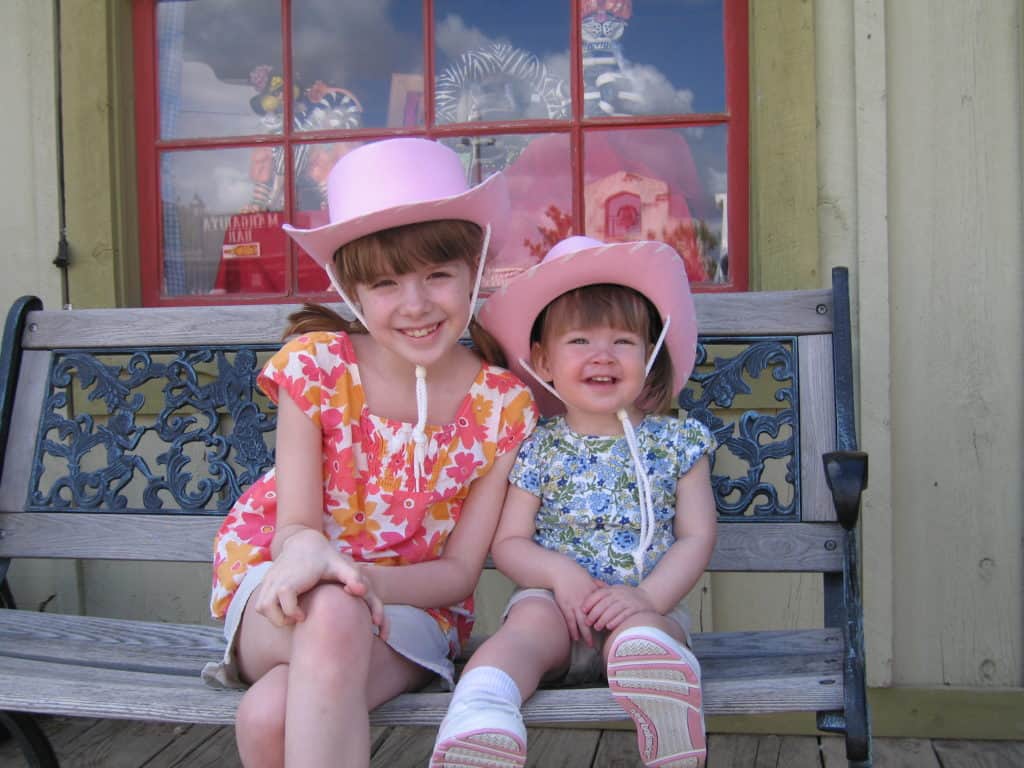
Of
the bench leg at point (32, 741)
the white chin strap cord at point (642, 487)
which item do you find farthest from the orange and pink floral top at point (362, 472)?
the bench leg at point (32, 741)

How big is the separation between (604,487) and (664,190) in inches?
48.3

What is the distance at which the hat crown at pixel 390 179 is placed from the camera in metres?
1.92

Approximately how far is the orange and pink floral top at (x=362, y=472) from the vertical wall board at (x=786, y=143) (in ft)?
3.49

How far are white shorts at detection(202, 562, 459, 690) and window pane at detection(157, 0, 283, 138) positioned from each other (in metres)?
1.74

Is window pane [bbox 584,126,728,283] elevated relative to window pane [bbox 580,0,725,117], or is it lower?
lower

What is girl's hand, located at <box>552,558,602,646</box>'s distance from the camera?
1.88 meters

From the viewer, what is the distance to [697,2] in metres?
2.94

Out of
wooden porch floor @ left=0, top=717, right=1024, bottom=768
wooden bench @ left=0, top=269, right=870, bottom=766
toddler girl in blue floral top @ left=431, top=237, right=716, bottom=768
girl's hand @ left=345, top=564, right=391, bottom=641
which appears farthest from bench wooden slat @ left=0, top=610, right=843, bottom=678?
wooden porch floor @ left=0, top=717, right=1024, bottom=768

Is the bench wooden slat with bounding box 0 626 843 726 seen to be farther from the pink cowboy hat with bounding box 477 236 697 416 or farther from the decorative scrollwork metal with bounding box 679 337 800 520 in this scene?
the pink cowboy hat with bounding box 477 236 697 416

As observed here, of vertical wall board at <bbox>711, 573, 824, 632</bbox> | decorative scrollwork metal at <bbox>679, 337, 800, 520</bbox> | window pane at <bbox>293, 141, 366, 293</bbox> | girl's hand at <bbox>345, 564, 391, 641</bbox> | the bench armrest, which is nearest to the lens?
girl's hand at <bbox>345, 564, 391, 641</bbox>

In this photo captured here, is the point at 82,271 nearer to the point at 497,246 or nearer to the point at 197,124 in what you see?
the point at 197,124

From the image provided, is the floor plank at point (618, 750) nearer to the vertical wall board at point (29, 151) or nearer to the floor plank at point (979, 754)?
the floor plank at point (979, 754)

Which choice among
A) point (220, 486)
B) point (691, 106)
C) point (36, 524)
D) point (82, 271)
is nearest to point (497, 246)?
point (220, 486)

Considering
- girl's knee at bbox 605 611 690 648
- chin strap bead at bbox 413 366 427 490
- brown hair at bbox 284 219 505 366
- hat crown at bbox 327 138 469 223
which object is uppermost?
hat crown at bbox 327 138 469 223
